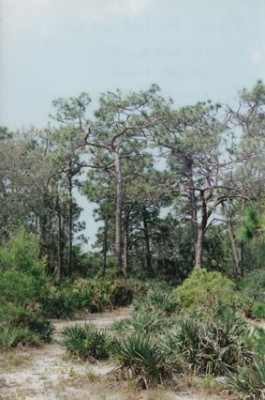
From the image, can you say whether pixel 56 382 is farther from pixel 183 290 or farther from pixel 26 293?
pixel 183 290

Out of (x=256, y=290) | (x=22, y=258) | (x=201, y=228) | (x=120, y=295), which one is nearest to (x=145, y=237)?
(x=201, y=228)

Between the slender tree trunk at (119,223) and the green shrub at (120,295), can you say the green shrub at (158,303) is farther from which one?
the slender tree trunk at (119,223)

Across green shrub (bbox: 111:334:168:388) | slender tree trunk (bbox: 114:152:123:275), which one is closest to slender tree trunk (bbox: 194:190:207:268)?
slender tree trunk (bbox: 114:152:123:275)

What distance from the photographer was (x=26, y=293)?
36.7 ft

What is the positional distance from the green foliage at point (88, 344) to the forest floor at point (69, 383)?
20cm

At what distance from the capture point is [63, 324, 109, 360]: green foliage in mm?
9188

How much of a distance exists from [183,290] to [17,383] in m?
7.73

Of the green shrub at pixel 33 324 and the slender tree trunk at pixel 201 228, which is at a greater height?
the slender tree trunk at pixel 201 228

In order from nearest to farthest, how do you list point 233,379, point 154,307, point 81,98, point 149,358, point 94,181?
point 233,379 < point 149,358 < point 154,307 < point 81,98 < point 94,181

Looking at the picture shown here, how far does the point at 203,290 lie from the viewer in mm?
14305

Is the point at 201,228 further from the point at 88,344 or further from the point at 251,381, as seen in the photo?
the point at 251,381

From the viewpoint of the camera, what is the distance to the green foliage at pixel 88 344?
9188 millimetres

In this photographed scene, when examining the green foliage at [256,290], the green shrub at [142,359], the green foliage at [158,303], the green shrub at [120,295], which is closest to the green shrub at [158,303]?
the green foliage at [158,303]

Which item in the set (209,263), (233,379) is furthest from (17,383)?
(209,263)
